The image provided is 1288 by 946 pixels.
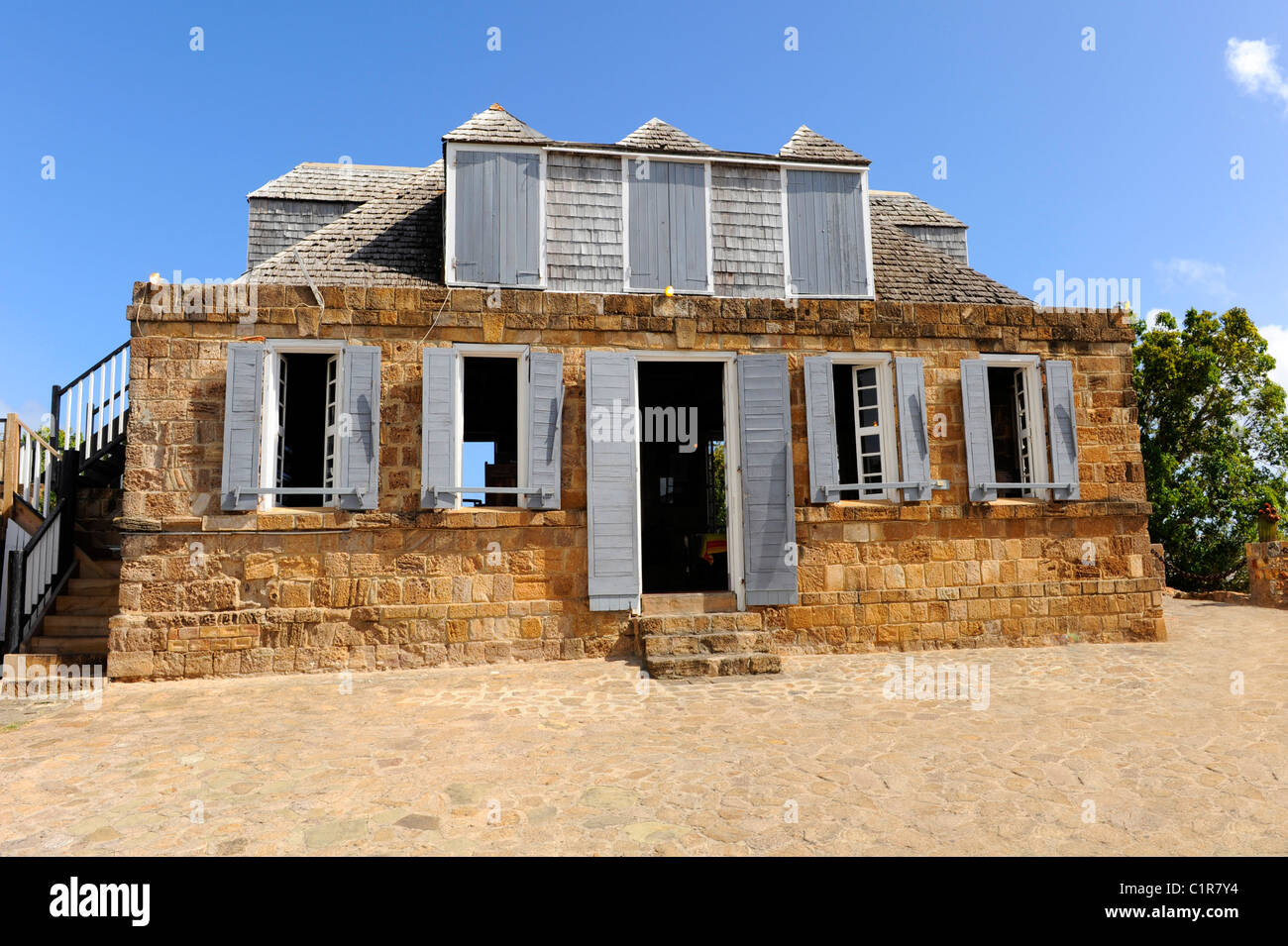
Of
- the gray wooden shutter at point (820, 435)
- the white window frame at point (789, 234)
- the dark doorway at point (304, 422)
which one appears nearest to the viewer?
the gray wooden shutter at point (820, 435)

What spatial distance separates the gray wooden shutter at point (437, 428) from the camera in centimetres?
701

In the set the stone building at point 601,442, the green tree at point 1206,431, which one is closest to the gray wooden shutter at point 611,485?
the stone building at point 601,442

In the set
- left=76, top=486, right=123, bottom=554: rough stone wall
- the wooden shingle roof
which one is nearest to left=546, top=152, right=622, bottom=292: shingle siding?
the wooden shingle roof

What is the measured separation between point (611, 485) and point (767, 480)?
5.53ft

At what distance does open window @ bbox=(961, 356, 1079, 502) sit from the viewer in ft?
26.2

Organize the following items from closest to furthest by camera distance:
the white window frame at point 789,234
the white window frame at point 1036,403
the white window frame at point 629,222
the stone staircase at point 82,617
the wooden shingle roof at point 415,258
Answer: the stone staircase at point 82,617
the white window frame at point 1036,403
the wooden shingle roof at point 415,258
the white window frame at point 629,222
the white window frame at point 789,234

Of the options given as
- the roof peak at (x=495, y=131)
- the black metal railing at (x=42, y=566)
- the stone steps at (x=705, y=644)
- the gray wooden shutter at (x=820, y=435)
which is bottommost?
the stone steps at (x=705, y=644)

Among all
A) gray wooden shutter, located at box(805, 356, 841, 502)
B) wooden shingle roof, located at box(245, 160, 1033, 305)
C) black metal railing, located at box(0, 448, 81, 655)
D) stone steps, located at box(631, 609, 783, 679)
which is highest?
wooden shingle roof, located at box(245, 160, 1033, 305)

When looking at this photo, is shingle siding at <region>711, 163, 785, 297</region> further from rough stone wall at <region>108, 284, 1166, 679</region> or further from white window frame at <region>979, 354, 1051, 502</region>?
white window frame at <region>979, 354, 1051, 502</region>

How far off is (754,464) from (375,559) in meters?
4.05

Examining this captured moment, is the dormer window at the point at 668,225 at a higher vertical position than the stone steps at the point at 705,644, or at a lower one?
higher

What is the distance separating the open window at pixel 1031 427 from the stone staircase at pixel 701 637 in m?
3.10

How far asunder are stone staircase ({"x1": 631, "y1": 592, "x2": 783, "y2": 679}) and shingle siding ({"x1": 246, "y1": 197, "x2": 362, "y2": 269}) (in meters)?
9.08

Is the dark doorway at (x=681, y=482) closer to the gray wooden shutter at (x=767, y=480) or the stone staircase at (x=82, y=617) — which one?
the gray wooden shutter at (x=767, y=480)
